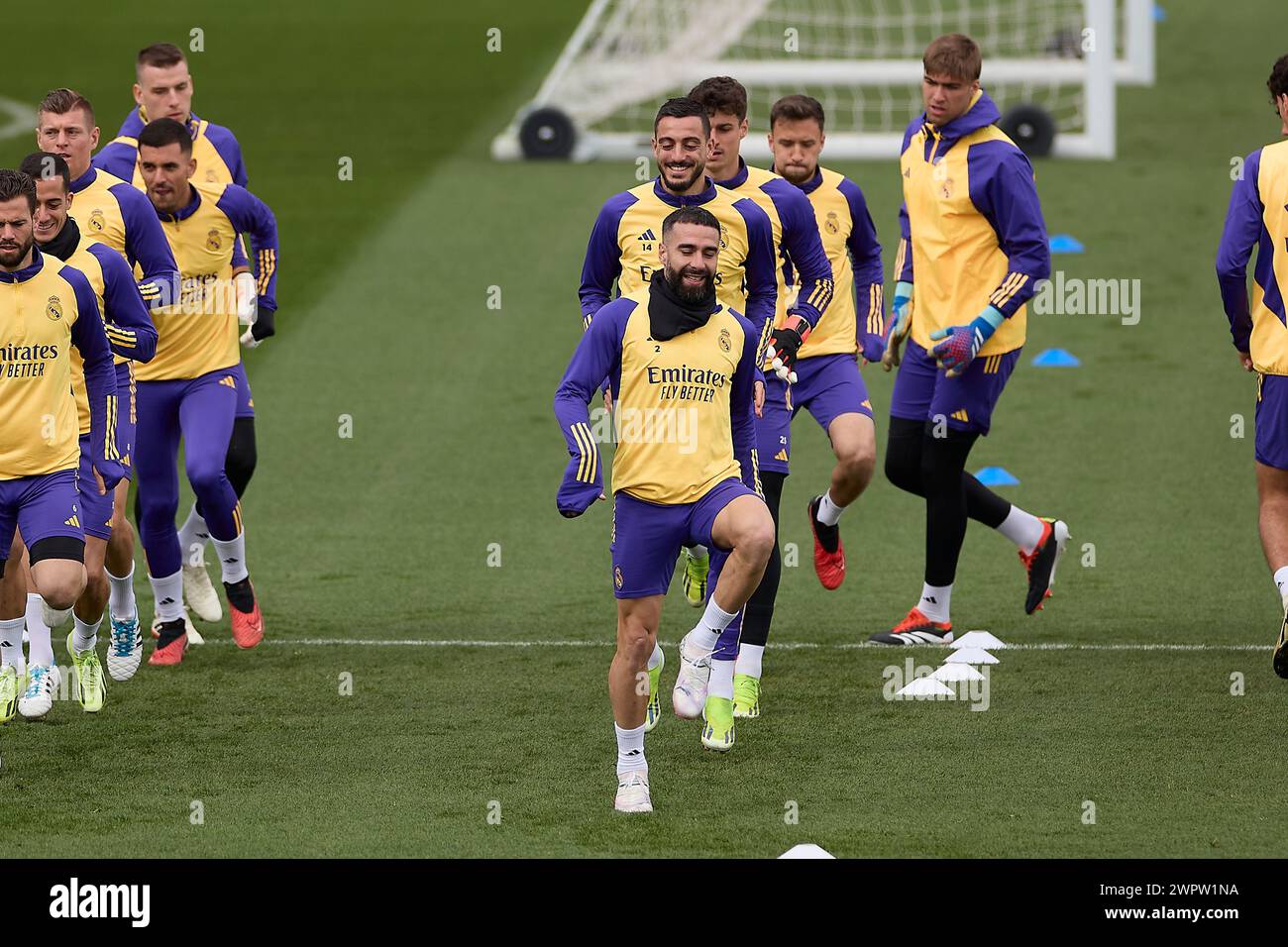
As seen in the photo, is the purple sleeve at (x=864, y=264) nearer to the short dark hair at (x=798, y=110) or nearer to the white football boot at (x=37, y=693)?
the short dark hair at (x=798, y=110)

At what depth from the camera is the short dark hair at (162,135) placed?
9.46 metres

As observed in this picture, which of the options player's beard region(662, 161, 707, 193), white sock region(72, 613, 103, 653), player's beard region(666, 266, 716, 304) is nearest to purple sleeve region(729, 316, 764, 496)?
player's beard region(666, 266, 716, 304)

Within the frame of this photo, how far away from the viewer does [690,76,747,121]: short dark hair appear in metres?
8.53

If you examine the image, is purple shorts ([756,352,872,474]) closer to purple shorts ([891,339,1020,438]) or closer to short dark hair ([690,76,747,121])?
purple shorts ([891,339,1020,438])

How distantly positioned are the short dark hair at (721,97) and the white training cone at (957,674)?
242cm

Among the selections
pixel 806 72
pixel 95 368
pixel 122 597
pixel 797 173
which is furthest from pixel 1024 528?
pixel 806 72

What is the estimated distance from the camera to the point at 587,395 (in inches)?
294

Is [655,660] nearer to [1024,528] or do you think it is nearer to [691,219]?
[691,219]

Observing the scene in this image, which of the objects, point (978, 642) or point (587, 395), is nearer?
point (587, 395)

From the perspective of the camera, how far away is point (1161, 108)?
23094 mm

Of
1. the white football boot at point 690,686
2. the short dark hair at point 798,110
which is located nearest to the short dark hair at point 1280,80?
the short dark hair at point 798,110

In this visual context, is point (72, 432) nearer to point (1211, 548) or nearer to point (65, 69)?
point (1211, 548)

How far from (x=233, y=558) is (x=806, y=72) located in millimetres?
13073
